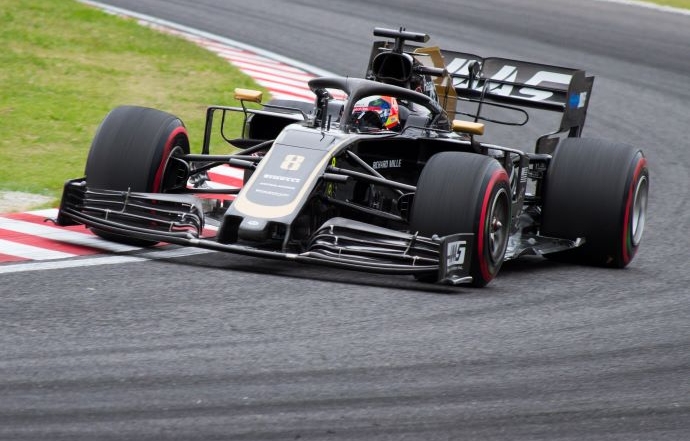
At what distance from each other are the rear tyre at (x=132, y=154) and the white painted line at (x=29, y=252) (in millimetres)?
486

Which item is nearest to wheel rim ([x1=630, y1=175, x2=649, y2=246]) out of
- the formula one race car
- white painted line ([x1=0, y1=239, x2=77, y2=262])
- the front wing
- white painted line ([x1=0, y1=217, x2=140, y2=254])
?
the formula one race car

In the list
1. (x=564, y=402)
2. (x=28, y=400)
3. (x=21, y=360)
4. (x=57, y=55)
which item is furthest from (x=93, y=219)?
(x=57, y=55)

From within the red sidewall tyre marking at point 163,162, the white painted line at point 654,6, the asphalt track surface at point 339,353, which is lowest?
the asphalt track surface at point 339,353

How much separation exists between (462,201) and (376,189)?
95 centimetres

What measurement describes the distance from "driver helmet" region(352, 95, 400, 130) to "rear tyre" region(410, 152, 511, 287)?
3.50 feet

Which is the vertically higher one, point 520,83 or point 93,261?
point 520,83

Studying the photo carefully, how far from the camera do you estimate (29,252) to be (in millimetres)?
→ 7348

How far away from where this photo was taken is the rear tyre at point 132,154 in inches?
303

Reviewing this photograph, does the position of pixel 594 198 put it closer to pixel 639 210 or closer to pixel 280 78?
pixel 639 210

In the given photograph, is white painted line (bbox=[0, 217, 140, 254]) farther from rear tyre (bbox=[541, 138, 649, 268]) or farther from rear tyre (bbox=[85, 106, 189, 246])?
rear tyre (bbox=[541, 138, 649, 268])

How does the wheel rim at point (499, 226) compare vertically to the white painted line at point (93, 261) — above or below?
above

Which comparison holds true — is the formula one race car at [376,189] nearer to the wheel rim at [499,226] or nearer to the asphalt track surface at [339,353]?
the wheel rim at [499,226]

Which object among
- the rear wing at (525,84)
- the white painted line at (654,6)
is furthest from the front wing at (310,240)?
the white painted line at (654,6)

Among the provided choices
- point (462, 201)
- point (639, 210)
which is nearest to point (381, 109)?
point (462, 201)
